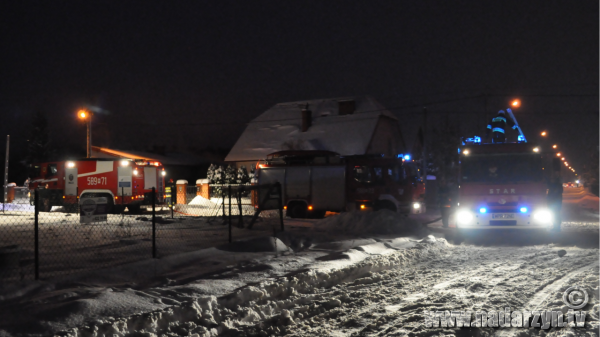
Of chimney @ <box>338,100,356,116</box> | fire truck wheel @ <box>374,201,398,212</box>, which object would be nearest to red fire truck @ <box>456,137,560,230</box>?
fire truck wheel @ <box>374,201,398,212</box>

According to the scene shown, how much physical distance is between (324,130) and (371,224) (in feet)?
107

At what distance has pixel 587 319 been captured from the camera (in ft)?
18.9

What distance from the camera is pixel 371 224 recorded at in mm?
15414

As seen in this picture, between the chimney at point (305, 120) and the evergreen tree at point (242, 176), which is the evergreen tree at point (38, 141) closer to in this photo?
the evergreen tree at point (242, 176)

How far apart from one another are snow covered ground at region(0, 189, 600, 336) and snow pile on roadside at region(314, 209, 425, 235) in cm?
295

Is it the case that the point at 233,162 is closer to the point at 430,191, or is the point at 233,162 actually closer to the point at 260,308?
the point at 430,191

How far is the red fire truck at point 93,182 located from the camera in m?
24.5

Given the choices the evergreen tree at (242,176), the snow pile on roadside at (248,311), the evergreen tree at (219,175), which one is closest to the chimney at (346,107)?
the evergreen tree at (242,176)

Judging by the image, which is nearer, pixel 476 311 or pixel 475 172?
pixel 476 311

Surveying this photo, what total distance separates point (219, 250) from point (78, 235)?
19.8ft

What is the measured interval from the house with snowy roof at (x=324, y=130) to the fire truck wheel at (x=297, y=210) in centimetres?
2157

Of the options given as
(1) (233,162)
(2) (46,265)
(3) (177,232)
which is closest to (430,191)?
(1) (233,162)

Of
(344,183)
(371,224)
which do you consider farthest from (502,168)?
(344,183)

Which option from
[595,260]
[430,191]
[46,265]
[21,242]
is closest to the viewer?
[46,265]
